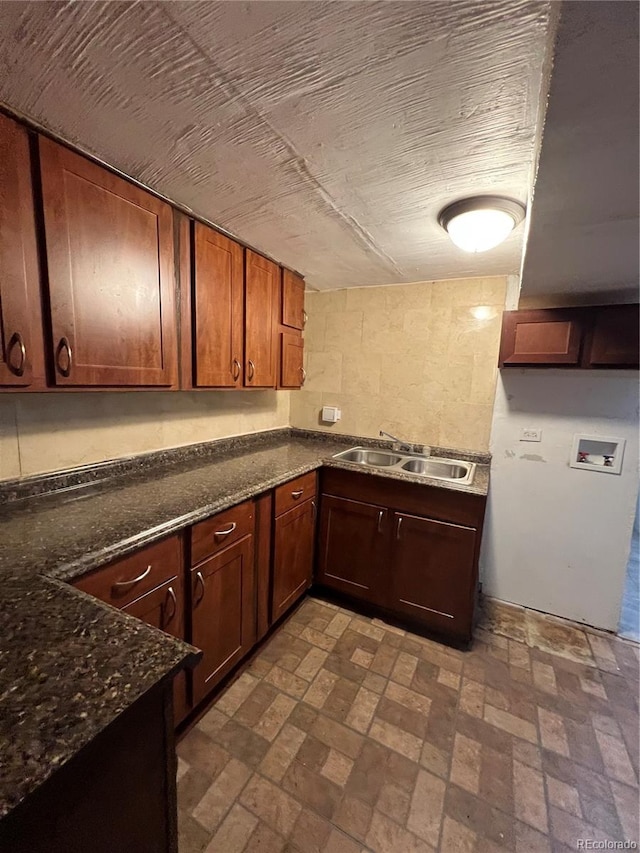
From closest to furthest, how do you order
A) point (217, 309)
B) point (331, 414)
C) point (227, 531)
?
point (227, 531) < point (217, 309) < point (331, 414)

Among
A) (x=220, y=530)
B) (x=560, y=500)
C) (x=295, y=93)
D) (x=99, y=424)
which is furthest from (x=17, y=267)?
(x=560, y=500)

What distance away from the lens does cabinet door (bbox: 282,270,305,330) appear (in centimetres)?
222

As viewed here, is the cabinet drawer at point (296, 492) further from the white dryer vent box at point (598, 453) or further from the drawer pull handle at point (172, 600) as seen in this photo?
the white dryer vent box at point (598, 453)

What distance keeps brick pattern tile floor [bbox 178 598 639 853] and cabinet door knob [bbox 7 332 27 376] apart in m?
1.49

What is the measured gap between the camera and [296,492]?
1.94 m

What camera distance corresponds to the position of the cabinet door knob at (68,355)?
112 centimetres

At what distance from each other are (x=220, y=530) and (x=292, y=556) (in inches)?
28.2

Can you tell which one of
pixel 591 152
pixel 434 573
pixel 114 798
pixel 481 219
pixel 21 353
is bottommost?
pixel 434 573

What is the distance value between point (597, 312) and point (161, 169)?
83.8 inches

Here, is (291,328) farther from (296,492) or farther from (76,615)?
(76,615)

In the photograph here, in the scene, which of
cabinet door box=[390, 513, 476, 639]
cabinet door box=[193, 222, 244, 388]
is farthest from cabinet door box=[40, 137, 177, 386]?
cabinet door box=[390, 513, 476, 639]

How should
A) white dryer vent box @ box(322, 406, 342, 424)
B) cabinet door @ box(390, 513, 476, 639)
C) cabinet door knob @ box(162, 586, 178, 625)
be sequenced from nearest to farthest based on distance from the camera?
cabinet door knob @ box(162, 586, 178, 625)
cabinet door @ box(390, 513, 476, 639)
white dryer vent box @ box(322, 406, 342, 424)

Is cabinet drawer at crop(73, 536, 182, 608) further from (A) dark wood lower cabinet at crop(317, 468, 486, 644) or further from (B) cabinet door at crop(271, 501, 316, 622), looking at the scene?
(A) dark wood lower cabinet at crop(317, 468, 486, 644)

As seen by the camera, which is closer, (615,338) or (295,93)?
(295,93)
